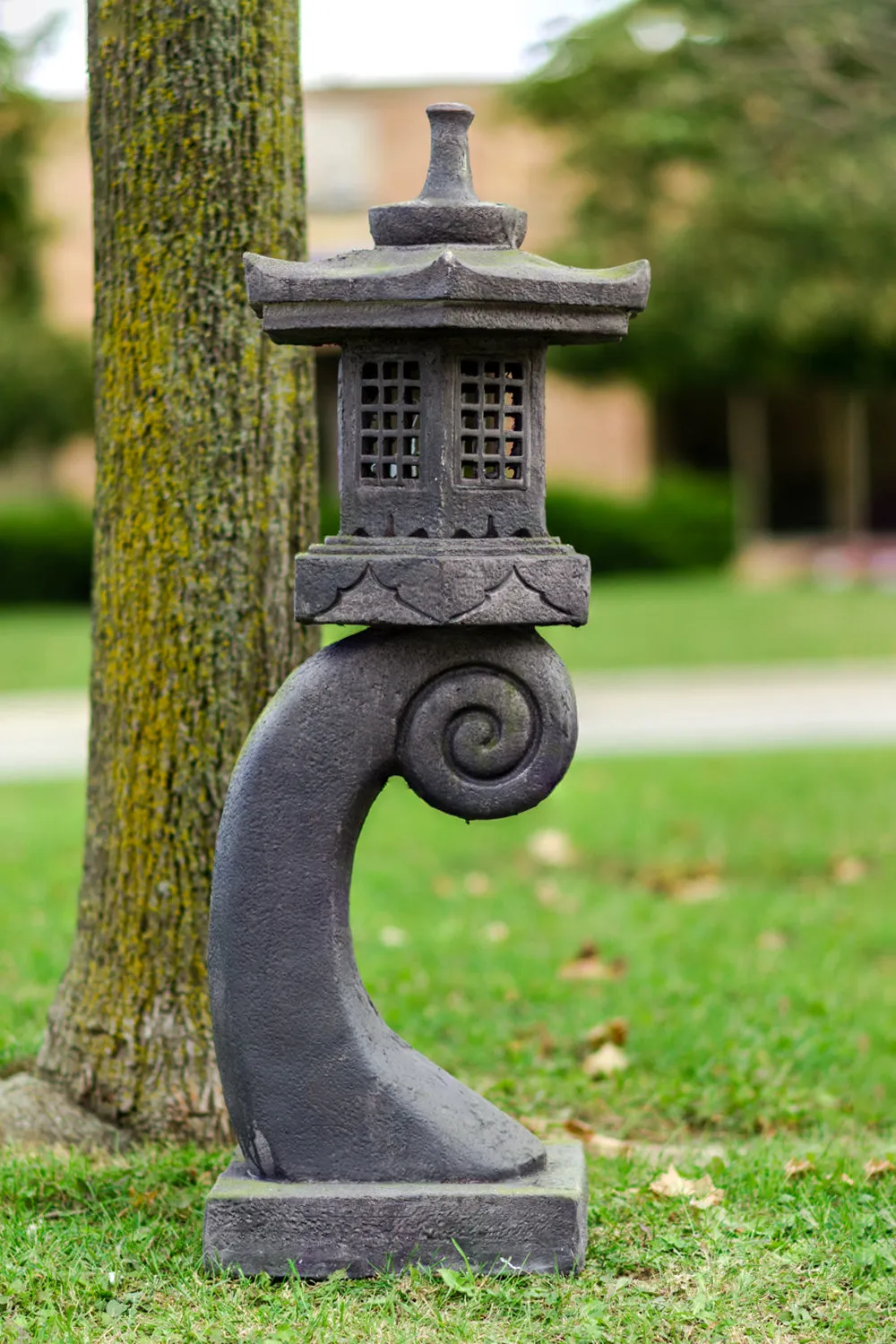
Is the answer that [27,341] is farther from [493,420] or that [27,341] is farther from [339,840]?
[339,840]

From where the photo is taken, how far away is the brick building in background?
84.1 ft

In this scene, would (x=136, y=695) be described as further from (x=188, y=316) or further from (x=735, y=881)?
(x=735, y=881)

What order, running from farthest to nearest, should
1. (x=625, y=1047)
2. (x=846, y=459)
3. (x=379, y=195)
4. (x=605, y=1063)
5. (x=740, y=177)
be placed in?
(x=846, y=459), (x=379, y=195), (x=740, y=177), (x=625, y=1047), (x=605, y=1063)

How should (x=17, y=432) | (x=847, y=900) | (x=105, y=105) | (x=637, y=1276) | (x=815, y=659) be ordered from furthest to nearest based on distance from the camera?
(x=17, y=432) → (x=815, y=659) → (x=847, y=900) → (x=105, y=105) → (x=637, y=1276)

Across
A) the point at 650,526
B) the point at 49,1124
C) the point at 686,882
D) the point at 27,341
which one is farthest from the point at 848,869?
the point at 27,341

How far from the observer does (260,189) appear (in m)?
3.97

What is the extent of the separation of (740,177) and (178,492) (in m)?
12.0

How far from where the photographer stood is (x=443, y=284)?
312 centimetres

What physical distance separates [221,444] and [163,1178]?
1.74 m

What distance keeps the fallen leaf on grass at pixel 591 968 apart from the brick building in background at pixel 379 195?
1964cm

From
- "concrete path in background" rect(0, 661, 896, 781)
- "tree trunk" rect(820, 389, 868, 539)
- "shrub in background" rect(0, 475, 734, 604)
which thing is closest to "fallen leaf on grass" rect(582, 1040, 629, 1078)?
"concrete path in background" rect(0, 661, 896, 781)

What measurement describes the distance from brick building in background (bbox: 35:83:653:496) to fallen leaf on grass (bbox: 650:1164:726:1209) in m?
21.8

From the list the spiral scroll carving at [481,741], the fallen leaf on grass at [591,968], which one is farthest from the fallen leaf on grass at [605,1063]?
the spiral scroll carving at [481,741]

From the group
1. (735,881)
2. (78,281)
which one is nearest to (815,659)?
(735,881)
